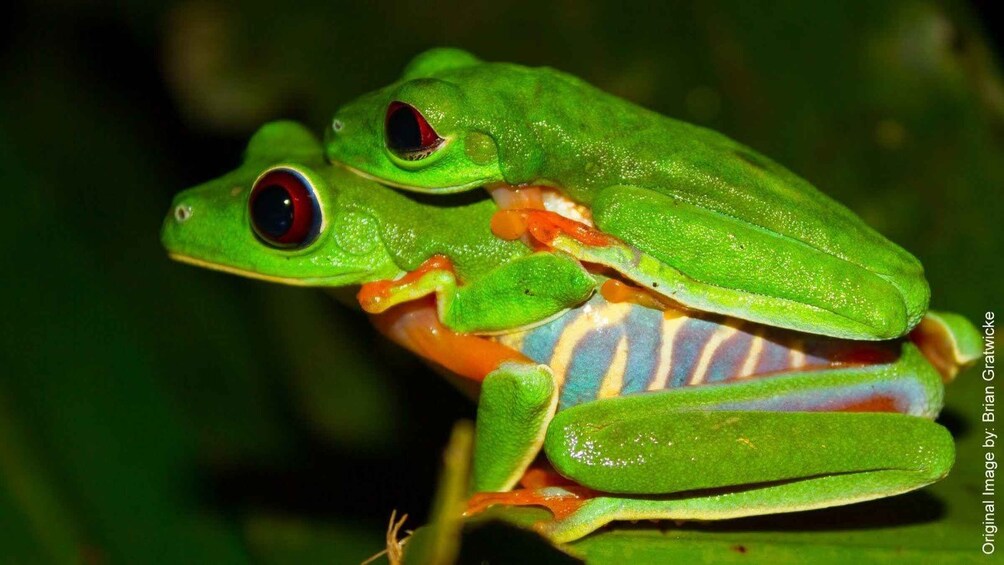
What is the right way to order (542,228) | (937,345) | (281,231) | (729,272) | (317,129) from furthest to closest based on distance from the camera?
(317,129)
(937,345)
(281,231)
(542,228)
(729,272)

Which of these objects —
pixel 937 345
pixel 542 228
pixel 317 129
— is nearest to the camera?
pixel 542 228

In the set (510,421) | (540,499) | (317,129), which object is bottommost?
(540,499)

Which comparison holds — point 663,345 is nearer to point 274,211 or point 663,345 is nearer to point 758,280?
point 758,280

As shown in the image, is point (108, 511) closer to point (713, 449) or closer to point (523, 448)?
point (523, 448)

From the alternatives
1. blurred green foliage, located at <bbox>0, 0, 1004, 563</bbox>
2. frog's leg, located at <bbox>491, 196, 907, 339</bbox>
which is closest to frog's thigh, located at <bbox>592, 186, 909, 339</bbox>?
frog's leg, located at <bbox>491, 196, 907, 339</bbox>

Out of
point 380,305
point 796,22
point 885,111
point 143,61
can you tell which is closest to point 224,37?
point 143,61

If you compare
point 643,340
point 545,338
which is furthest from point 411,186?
point 643,340

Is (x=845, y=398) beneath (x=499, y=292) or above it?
beneath

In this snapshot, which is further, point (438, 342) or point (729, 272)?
point (438, 342)
